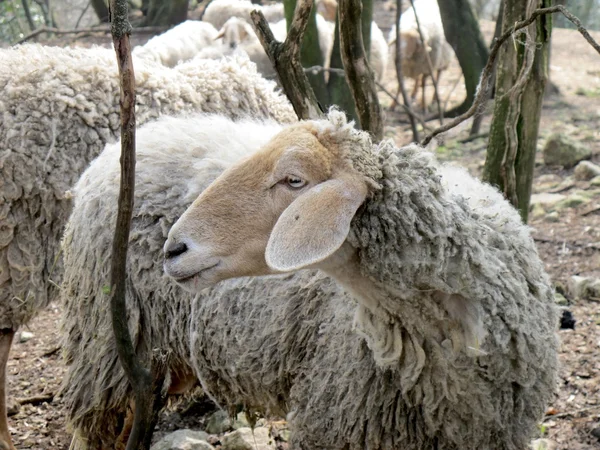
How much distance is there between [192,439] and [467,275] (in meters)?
1.90

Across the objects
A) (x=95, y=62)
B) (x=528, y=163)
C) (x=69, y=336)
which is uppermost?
(x=95, y=62)

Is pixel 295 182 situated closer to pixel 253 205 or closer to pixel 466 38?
pixel 253 205

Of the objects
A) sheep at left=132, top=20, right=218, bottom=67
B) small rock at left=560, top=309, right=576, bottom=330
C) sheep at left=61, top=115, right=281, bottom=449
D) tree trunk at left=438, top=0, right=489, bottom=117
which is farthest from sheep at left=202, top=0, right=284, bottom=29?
sheep at left=61, top=115, right=281, bottom=449

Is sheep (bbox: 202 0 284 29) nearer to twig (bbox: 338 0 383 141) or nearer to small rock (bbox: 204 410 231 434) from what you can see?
twig (bbox: 338 0 383 141)

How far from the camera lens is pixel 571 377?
378cm

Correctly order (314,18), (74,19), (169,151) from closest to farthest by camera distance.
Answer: (169,151) < (314,18) < (74,19)

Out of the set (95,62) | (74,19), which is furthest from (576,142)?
(74,19)

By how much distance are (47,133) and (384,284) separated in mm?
2349

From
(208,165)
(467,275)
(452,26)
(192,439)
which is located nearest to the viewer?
(467,275)

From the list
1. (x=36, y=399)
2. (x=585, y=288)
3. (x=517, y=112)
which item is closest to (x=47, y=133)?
(x=36, y=399)

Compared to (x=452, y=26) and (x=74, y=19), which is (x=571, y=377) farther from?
(x=74, y=19)

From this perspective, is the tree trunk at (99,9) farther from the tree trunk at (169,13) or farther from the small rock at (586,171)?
the small rock at (586,171)

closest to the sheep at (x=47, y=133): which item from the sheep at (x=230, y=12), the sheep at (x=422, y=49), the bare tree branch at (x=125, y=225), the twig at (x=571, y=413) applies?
the bare tree branch at (x=125, y=225)

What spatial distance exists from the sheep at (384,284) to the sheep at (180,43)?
21.6ft
